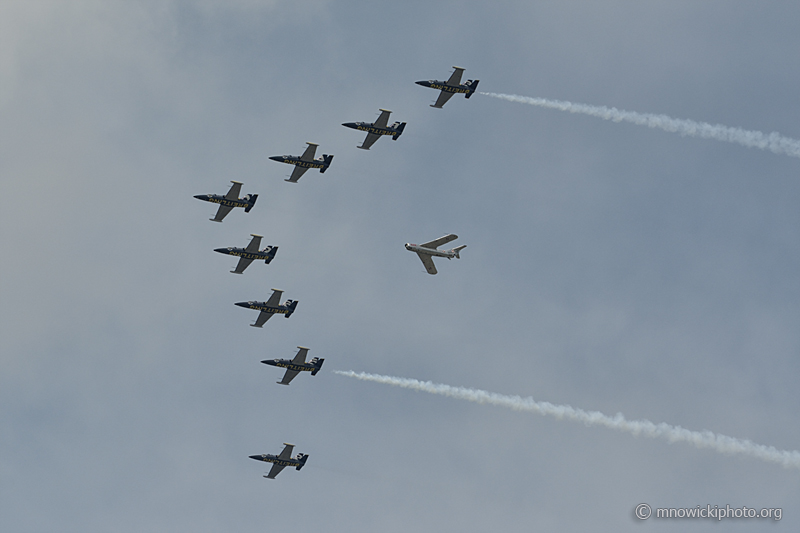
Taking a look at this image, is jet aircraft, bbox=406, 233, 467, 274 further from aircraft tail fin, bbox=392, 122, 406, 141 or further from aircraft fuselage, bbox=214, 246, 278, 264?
aircraft fuselage, bbox=214, 246, 278, 264

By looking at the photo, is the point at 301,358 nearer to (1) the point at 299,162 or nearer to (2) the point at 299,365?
(2) the point at 299,365

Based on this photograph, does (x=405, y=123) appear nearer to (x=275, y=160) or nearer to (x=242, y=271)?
(x=275, y=160)

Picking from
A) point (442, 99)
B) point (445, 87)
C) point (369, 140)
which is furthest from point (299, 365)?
point (445, 87)

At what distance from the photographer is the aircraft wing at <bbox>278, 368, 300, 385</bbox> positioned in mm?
114375

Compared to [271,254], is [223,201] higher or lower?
higher

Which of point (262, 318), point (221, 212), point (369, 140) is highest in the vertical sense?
point (369, 140)

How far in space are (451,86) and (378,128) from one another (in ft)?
32.1

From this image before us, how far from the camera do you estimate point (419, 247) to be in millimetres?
114625

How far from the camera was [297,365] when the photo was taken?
11394cm

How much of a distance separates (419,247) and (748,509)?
156 ft

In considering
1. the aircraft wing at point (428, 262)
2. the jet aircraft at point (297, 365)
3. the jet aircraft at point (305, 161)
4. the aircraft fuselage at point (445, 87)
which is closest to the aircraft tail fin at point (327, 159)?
the jet aircraft at point (305, 161)

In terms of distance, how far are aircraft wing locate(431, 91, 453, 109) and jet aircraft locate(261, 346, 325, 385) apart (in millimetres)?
32861

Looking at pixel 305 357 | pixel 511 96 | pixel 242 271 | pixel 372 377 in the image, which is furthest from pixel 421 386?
pixel 511 96

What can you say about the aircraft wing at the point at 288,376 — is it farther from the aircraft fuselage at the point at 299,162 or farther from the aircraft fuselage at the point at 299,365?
the aircraft fuselage at the point at 299,162
